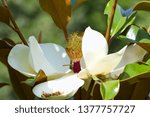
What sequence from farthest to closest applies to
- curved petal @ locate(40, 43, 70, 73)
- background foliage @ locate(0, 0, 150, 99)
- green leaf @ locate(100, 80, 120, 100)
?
1. background foliage @ locate(0, 0, 150, 99)
2. curved petal @ locate(40, 43, 70, 73)
3. green leaf @ locate(100, 80, 120, 100)

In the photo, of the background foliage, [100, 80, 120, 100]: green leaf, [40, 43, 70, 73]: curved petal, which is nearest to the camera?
[100, 80, 120, 100]: green leaf

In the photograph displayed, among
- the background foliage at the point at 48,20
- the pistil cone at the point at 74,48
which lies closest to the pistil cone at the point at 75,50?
the pistil cone at the point at 74,48

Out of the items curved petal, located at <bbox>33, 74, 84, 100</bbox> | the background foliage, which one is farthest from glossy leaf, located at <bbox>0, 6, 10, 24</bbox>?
the background foliage

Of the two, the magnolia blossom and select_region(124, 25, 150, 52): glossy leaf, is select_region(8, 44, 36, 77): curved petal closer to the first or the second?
the magnolia blossom

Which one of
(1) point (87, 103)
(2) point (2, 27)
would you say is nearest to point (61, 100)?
(1) point (87, 103)

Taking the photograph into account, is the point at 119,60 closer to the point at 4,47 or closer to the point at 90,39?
the point at 90,39

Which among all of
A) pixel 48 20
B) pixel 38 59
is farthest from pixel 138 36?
pixel 48 20

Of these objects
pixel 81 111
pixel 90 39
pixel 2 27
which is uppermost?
pixel 90 39
